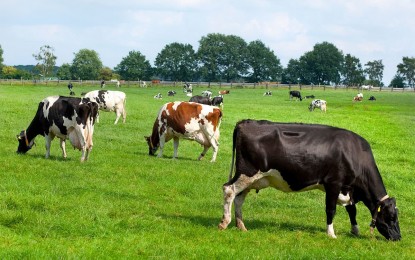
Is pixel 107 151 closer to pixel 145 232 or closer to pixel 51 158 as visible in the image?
pixel 51 158

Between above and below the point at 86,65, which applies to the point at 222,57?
above

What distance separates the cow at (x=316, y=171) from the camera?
10.8 metres

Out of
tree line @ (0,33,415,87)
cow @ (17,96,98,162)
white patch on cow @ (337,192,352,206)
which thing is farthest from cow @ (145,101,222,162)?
tree line @ (0,33,415,87)

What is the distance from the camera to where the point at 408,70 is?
194250mm

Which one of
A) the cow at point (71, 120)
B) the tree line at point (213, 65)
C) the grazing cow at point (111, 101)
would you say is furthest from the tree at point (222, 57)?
the cow at point (71, 120)

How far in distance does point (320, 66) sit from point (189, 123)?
150847 millimetres

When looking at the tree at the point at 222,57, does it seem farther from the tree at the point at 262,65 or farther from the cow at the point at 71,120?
the cow at the point at 71,120

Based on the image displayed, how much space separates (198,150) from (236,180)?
547 inches

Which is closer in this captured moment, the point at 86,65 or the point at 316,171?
the point at 316,171

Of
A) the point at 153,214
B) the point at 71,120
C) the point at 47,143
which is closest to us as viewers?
the point at 153,214

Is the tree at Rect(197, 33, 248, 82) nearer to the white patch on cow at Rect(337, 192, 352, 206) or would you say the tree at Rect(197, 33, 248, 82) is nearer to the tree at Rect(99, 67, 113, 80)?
the tree at Rect(99, 67, 113, 80)

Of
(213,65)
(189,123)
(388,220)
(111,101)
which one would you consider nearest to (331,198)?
(388,220)

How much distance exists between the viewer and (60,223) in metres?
10.2

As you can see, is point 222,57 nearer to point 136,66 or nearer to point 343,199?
point 136,66
